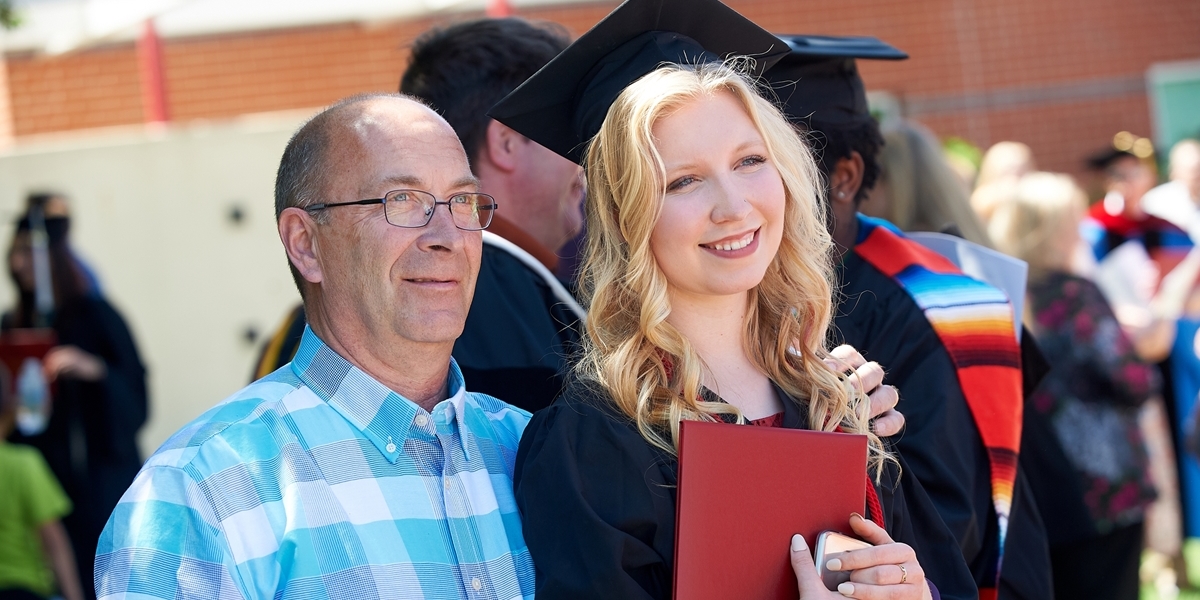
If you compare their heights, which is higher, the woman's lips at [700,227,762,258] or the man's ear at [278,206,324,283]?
the man's ear at [278,206,324,283]

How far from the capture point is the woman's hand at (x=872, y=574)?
1.89 metres

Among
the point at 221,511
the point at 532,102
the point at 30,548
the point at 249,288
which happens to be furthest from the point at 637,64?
the point at 249,288

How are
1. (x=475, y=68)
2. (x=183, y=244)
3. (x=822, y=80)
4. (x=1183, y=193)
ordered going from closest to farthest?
1. (x=822, y=80)
2. (x=475, y=68)
3. (x=183, y=244)
4. (x=1183, y=193)

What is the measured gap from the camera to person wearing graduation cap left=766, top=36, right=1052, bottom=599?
102 inches

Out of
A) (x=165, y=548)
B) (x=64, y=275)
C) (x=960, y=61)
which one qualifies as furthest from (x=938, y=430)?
(x=960, y=61)

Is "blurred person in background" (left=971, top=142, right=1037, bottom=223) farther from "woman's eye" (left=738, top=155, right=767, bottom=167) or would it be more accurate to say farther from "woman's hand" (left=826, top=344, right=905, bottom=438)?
"woman's eye" (left=738, top=155, right=767, bottom=167)

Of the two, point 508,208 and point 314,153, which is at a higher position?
point 314,153

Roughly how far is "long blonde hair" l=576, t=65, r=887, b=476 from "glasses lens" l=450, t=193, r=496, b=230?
0.20 m

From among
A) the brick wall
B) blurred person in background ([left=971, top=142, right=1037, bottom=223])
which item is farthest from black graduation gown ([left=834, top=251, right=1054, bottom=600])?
the brick wall

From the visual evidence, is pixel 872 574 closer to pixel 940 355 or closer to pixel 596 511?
pixel 596 511

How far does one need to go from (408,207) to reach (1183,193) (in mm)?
6774

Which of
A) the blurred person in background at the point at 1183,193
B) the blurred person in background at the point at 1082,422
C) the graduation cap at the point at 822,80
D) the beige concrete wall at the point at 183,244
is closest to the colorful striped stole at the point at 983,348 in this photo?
the graduation cap at the point at 822,80

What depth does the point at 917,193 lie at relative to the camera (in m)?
4.00

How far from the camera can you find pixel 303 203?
7.09ft
